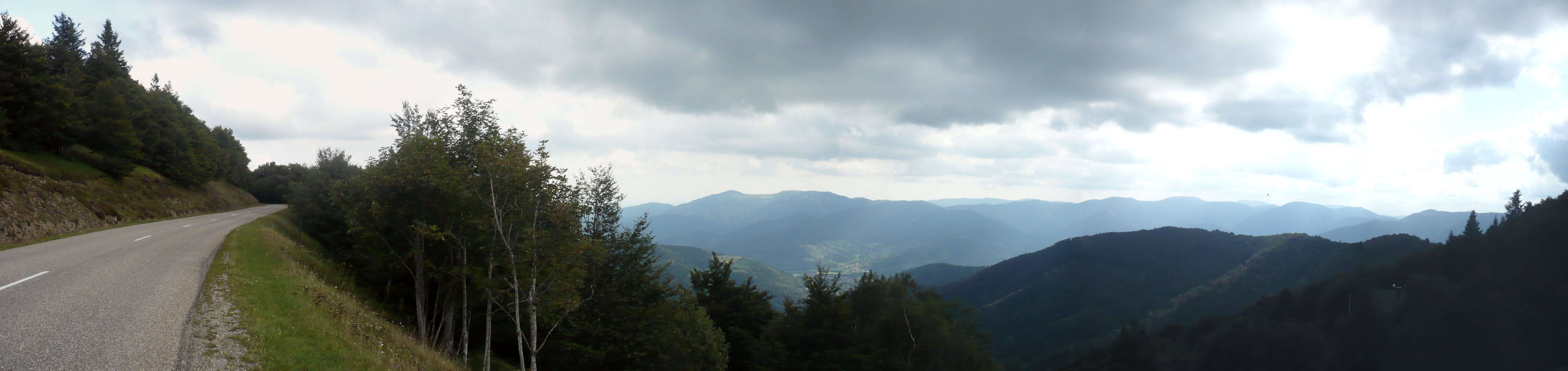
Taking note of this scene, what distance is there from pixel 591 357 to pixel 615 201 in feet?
42.7

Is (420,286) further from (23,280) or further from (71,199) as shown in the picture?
(71,199)

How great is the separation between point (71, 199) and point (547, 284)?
97.9ft

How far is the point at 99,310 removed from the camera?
1127 centimetres

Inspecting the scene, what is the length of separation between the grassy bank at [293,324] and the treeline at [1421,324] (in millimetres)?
143277

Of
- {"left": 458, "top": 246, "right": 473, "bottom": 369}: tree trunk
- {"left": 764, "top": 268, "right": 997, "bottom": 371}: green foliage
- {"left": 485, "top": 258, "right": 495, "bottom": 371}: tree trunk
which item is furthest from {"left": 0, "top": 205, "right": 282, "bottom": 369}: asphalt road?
{"left": 764, "top": 268, "right": 997, "bottom": 371}: green foliage

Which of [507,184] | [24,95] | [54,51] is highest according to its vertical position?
[54,51]

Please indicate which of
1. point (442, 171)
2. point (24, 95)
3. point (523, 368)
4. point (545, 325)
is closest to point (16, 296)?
point (442, 171)

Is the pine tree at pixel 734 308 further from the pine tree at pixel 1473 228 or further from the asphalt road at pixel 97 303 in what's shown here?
the pine tree at pixel 1473 228

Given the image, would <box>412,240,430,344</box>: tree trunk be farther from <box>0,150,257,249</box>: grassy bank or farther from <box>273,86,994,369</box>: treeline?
<box>0,150,257,249</box>: grassy bank

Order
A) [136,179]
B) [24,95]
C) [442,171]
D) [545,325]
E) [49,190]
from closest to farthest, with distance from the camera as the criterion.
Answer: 1. [442,171]
2. [49,190]
3. [545,325]
4. [24,95]
5. [136,179]

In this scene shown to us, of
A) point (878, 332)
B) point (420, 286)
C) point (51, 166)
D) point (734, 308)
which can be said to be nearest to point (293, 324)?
point (420, 286)

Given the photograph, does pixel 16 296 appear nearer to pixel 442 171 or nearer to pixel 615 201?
pixel 442 171

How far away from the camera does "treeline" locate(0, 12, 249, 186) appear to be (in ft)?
118

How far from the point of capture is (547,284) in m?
23.2
